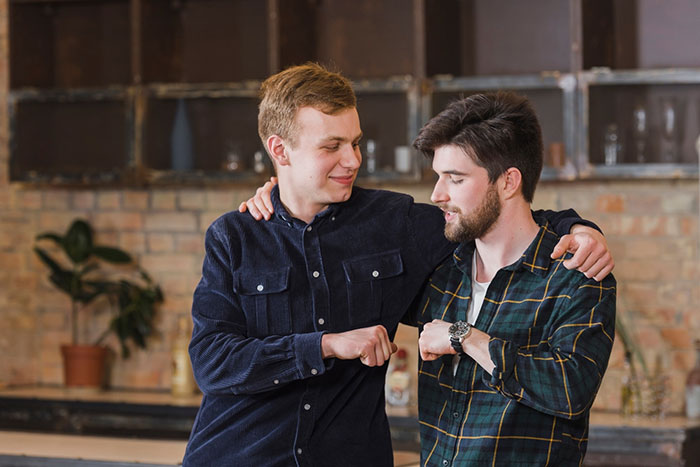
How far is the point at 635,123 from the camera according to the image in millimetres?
4605

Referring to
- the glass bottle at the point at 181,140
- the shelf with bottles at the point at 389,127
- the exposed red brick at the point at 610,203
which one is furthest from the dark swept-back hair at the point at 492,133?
the glass bottle at the point at 181,140

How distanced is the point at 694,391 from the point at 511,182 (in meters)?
2.65

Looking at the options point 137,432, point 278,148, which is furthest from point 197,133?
point 278,148

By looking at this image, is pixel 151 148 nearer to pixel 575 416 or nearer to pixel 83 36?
pixel 83 36

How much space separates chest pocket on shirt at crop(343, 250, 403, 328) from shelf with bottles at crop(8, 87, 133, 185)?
111 inches

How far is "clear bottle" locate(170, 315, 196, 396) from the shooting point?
5223 millimetres

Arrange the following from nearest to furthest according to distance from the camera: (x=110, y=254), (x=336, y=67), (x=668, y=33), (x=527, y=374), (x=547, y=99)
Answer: (x=527, y=374), (x=547, y=99), (x=668, y=33), (x=336, y=67), (x=110, y=254)

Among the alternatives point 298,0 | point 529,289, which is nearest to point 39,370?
point 298,0

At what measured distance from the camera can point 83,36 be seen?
5633mm

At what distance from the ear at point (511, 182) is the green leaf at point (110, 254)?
346 cm

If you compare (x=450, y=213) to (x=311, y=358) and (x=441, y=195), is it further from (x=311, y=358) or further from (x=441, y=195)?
(x=311, y=358)

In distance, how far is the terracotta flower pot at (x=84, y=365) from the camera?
17.9 ft

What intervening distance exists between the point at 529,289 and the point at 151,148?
324 cm

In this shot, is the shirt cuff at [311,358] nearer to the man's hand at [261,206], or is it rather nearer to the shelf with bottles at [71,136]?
the man's hand at [261,206]
